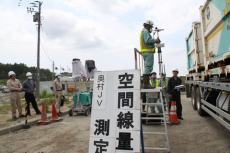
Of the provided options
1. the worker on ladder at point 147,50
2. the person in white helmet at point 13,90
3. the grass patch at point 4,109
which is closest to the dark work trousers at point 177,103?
the worker on ladder at point 147,50

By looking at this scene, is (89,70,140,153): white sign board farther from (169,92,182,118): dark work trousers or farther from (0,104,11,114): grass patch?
(0,104,11,114): grass patch

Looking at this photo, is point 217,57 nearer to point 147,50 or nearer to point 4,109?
point 147,50

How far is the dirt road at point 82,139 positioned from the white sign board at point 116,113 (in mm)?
1723

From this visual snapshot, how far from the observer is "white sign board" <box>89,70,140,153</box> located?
5129mm

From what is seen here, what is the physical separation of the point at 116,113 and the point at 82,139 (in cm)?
304

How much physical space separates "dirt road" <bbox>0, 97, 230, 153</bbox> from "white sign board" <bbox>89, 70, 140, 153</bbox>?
1723 mm

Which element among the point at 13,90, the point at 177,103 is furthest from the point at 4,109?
the point at 177,103

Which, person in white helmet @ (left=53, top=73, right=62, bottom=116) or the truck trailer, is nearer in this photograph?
the truck trailer

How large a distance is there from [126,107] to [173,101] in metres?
5.20

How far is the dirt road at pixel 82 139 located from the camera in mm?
6934

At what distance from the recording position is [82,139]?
816 cm

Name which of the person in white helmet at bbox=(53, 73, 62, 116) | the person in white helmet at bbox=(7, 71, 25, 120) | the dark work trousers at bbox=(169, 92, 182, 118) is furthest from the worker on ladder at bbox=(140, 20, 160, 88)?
the person in white helmet at bbox=(53, 73, 62, 116)

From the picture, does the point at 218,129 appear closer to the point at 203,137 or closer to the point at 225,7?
the point at 203,137

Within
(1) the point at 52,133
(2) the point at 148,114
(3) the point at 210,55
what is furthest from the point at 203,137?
(1) the point at 52,133
